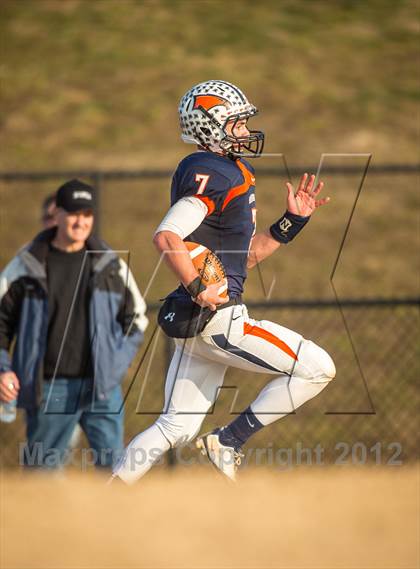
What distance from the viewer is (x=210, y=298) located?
16.3 feet

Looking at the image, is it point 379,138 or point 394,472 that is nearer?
point 394,472

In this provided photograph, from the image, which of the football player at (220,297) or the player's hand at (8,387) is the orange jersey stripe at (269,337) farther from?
the player's hand at (8,387)

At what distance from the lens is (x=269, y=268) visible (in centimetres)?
1489

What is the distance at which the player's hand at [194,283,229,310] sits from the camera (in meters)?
4.95

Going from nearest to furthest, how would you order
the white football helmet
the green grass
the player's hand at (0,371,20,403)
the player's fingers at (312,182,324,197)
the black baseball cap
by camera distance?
the white football helmet < the player's fingers at (312,182,324,197) < the player's hand at (0,371,20,403) < the black baseball cap < the green grass

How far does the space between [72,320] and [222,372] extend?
2111 mm

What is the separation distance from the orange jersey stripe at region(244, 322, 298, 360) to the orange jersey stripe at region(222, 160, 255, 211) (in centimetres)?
61

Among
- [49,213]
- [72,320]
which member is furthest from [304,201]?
[49,213]

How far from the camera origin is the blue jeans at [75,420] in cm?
747

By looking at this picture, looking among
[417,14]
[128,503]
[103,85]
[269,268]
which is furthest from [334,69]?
[128,503]

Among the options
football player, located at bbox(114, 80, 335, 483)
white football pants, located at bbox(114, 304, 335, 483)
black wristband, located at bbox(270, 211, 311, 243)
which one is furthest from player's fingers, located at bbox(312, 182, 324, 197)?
white football pants, located at bbox(114, 304, 335, 483)

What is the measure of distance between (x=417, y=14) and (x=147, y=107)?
6695mm

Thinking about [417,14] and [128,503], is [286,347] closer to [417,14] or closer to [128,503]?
[128,503]

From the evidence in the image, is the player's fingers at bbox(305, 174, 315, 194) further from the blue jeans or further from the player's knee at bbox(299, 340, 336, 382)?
the blue jeans
